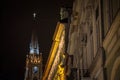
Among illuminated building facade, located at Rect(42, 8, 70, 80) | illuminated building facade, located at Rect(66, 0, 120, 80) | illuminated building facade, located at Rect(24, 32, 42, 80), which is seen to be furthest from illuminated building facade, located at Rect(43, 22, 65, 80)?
illuminated building facade, located at Rect(24, 32, 42, 80)

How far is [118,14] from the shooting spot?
1802 centimetres

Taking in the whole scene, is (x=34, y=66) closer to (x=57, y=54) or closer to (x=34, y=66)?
(x=34, y=66)

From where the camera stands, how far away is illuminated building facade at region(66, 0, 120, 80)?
19.6 m

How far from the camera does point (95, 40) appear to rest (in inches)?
1018

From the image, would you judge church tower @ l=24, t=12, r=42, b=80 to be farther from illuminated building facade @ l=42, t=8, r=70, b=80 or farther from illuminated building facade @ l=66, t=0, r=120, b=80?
illuminated building facade @ l=66, t=0, r=120, b=80

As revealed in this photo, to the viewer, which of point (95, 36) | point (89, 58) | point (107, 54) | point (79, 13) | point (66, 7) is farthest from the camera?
point (66, 7)

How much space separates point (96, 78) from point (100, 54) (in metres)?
3.03

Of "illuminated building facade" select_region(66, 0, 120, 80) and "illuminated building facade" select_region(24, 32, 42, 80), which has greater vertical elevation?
"illuminated building facade" select_region(66, 0, 120, 80)

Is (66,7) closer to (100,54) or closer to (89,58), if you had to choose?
(89,58)

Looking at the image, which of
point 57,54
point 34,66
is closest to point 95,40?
point 57,54

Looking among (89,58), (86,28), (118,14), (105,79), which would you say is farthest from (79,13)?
(118,14)

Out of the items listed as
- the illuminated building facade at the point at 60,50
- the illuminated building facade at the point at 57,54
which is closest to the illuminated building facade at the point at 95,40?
the illuminated building facade at the point at 60,50

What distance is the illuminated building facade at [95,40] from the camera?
64.2 feet

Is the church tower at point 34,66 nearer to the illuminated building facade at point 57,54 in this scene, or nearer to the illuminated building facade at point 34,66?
the illuminated building facade at point 34,66
